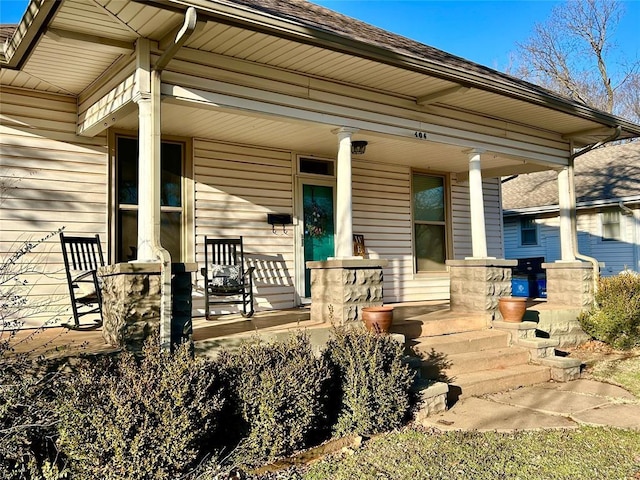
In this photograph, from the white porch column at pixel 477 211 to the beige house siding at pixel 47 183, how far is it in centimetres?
438

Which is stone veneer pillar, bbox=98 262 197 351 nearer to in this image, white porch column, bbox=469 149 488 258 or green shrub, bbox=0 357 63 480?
green shrub, bbox=0 357 63 480

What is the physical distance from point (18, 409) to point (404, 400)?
250cm

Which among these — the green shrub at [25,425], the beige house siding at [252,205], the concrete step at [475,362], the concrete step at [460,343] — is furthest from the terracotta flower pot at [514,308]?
the green shrub at [25,425]

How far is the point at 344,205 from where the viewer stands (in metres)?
5.50

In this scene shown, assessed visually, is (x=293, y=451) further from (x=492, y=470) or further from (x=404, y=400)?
(x=492, y=470)

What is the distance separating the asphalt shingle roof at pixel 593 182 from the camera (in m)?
13.8

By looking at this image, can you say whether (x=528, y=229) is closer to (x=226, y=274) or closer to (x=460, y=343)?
(x=460, y=343)

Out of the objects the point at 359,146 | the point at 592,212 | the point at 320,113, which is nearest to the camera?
the point at 320,113

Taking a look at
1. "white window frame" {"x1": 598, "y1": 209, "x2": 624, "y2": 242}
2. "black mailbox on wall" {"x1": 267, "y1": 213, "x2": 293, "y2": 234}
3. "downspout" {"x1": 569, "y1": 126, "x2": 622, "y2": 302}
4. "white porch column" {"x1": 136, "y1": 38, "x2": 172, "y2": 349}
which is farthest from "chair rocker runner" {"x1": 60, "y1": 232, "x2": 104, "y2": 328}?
"white window frame" {"x1": 598, "y1": 209, "x2": 624, "y2": 242}

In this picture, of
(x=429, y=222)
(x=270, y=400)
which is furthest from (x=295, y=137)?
(x=270, y=400)

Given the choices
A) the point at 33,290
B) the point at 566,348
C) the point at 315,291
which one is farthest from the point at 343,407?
the point at 566,348

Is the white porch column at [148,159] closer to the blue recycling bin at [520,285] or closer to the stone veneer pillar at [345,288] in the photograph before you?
the stone veneer pillar at [345,288]

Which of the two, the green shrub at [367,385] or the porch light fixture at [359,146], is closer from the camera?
the green shrub at [367,385]

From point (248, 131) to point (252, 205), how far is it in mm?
1091
